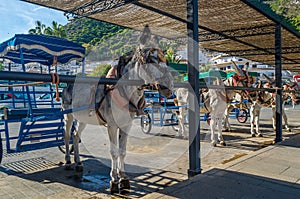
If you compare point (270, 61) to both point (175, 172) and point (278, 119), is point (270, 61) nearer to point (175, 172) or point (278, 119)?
point (278, 119)

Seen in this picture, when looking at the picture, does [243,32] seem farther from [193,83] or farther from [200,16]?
[193,83]

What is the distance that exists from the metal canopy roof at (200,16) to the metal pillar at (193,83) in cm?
156

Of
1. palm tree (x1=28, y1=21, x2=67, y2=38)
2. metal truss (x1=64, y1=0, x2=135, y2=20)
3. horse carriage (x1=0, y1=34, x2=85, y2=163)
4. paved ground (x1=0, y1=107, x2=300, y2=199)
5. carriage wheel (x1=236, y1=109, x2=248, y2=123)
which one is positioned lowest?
paved ground (x1=0, y1=107, x2=300, y2=199)

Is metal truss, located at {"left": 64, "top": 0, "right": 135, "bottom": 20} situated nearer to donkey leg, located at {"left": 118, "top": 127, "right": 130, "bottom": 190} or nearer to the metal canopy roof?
the metal canopy roof

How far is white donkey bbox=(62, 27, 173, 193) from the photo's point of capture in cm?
299

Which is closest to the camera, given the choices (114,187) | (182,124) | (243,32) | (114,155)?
(114,187)

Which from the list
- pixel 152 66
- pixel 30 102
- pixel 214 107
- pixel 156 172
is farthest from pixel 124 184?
pixel 214 107

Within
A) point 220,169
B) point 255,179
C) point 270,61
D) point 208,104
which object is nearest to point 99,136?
point 208,104

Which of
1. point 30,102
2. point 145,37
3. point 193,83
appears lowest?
point 30,102

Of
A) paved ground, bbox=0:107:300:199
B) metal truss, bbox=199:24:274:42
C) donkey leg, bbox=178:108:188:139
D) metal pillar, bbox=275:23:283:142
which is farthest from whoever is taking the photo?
donkey leg, bbox=178:108:188:139

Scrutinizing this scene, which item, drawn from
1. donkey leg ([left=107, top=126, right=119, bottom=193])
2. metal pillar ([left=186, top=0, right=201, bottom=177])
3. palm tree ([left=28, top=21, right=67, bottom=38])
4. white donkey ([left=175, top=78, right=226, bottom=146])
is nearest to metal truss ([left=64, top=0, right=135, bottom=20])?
metal pillar ([left=186, top=0, right=201, bottom=177])

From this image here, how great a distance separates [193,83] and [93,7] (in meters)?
Answer: 2.87

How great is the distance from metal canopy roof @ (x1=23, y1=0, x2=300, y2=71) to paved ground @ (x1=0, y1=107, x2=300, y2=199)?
3.04 meters

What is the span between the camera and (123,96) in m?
3.61
